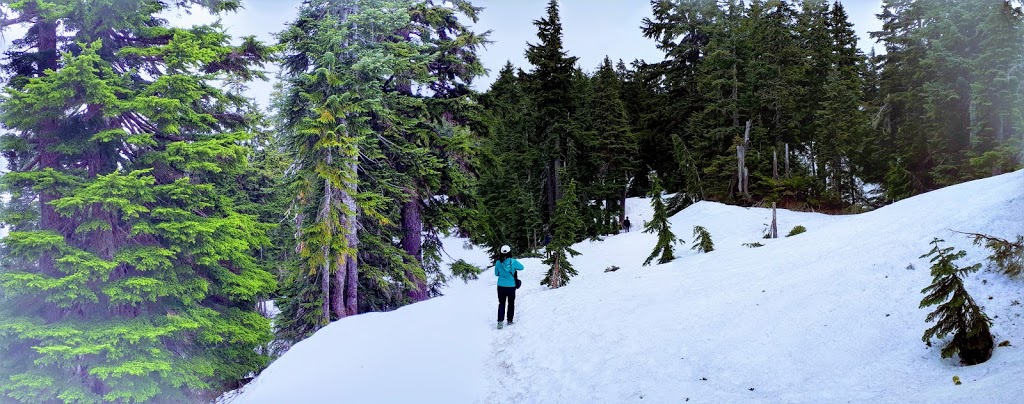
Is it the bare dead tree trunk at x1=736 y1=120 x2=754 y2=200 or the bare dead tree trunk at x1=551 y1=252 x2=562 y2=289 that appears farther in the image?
the bare dead tree trunk at x1=736 y1=120 x2=754 y2=200

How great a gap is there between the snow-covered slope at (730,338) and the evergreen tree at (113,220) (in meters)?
2.18

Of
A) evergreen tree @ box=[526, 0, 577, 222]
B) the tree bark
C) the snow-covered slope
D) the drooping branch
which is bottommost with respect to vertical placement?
the snow-covered slope

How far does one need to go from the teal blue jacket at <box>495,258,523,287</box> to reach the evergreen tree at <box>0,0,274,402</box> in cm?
557

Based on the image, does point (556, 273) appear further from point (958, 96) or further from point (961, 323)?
point (958, 96)

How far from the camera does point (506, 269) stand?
11273 millimetres

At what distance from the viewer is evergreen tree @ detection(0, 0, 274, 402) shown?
348 inches

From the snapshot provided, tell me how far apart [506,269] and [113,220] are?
8.14m

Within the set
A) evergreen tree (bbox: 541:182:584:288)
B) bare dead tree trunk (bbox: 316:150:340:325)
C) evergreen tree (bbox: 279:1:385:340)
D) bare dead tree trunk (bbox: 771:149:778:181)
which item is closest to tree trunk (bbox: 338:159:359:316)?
evergreen tree (bbox: 279:1:385:340)

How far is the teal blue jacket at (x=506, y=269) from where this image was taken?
11211mm

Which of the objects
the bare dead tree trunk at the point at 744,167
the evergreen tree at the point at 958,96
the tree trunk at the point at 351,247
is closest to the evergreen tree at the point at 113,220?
the tree trunk at the point at 351,247

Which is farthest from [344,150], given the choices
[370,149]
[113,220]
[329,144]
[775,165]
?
[775,165]

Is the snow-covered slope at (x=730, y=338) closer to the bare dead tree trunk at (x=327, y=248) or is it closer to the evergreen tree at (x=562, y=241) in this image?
the evergreen tree at (x=562, y=241)

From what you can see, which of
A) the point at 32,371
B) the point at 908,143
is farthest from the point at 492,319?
the point at 908,143

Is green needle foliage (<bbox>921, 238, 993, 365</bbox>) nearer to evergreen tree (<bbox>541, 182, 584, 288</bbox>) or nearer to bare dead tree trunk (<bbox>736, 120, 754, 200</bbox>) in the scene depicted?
evergreen tree (<bbox>541, 182, 584, 288</bbox>)
